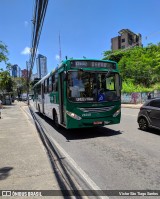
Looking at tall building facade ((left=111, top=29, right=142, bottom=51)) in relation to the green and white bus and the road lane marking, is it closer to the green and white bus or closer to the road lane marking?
the green and white bus

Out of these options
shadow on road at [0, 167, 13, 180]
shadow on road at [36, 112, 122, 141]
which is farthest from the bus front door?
shadow on road at [0, 167, 13, 180]

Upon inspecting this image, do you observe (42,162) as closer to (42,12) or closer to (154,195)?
(154,195)

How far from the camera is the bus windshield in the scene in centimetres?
1016

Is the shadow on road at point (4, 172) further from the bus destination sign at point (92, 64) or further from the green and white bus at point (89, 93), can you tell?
the bus destination sign at point (92, 64)

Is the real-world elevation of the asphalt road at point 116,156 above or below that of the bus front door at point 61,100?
below

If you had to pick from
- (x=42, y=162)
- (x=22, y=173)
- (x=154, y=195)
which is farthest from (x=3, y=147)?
(x=154, y=195)

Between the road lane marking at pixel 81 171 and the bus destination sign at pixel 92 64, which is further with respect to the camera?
the bus destination sign at pixel 92 64

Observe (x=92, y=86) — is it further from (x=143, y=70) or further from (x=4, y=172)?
(x=143, y=70)

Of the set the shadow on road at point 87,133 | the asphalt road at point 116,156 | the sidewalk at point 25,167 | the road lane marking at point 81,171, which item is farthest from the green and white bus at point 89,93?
the sidewalk at point 25,167

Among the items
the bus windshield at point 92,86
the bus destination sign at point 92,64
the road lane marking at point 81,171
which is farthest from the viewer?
the bus destination sign at point 92,64

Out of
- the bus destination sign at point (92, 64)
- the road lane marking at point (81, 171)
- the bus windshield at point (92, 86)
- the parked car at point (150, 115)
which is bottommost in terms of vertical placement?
the road lane marking at point (81, 171)

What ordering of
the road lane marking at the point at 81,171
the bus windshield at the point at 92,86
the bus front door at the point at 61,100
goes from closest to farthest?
the road lane marking at the point at 81,171, the bus windshield at the point at 92,86, the bus front door at the point at 61,100

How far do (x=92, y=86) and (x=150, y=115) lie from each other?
284 centimetres

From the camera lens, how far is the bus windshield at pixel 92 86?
400 inches
